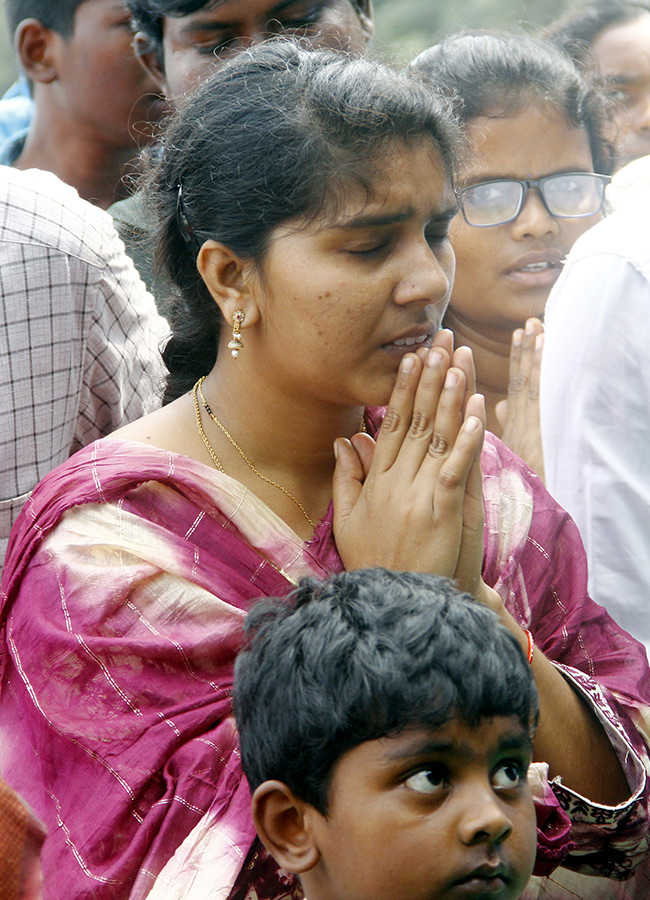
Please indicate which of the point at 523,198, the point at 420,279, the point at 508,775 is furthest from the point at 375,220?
the point at 523,198

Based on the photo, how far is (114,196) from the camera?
4301mm

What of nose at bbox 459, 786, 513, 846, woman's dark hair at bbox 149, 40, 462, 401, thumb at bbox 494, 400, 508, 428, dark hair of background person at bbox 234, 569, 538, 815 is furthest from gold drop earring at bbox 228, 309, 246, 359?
thumb at bbox 494, 400, 508, 428

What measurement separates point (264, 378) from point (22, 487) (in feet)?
2.48

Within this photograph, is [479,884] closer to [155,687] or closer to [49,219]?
[155,687]

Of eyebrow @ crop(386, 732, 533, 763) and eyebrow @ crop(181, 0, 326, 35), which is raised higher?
eyebrow @ crop(181, 0, 326, 35)

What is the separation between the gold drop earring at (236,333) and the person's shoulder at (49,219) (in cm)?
63

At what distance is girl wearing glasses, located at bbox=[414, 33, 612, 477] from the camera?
3820 mm

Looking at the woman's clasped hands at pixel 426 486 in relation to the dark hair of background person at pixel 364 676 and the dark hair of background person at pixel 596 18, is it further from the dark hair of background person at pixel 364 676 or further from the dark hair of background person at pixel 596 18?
the dark hair of background person at pixel 596 18

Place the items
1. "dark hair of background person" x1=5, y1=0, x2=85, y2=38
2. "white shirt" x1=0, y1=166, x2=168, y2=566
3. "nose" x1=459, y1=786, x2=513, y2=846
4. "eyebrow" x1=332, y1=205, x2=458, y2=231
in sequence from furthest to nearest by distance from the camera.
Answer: "dark hair of background person" x1=5, y1=0, x2=85, y2=38
"white shirt" x1=0, y1=166, x2=168, y2=566
"eyebrow" x1=332, y1=205, x2=458, y2=231
"nose" x1=459, y1=786, x2=513, y2=846

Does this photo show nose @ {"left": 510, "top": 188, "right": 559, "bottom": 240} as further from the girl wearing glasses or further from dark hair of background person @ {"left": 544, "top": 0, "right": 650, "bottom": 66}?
dark hair of background person @ {"left": 544, "top": 0, "right": 650, "bottom": 66}

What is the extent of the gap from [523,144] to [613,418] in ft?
4.25

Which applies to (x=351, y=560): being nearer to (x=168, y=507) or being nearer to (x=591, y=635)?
(x=168, y=507)

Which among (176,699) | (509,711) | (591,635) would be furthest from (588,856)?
(176,699)

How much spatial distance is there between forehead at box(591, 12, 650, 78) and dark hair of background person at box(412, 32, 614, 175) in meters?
0.95
